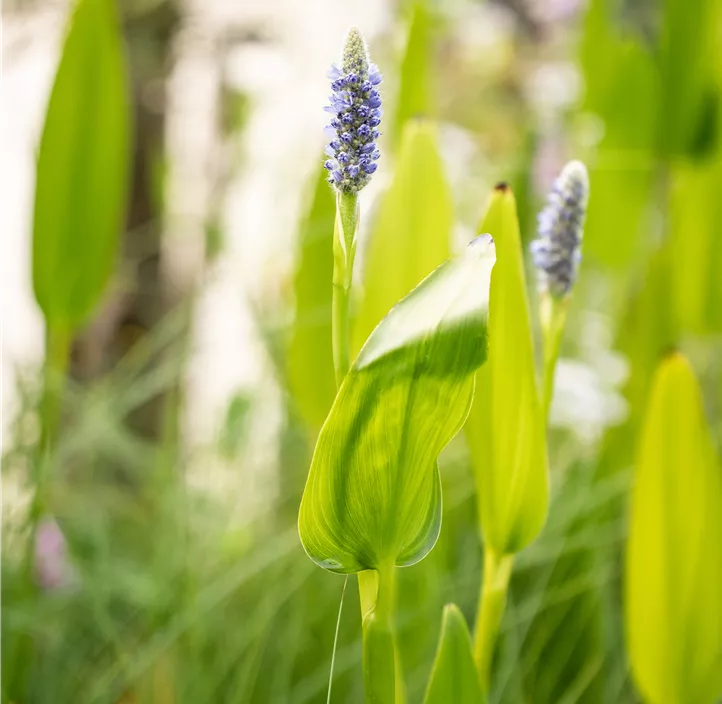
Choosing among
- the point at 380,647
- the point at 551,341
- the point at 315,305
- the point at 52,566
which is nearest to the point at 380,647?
the point at 380,647

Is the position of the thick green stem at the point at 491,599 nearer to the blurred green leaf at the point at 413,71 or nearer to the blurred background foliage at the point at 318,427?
the blurred background foliage at the point at 318,427

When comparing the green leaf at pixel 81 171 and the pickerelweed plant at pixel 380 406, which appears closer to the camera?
the pickerelweed plant at pixel 380 406

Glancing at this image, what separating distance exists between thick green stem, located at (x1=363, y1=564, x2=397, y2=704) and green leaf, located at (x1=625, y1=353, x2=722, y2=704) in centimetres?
16

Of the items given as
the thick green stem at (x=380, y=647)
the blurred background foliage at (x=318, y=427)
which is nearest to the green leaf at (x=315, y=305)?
the blurred background foliage at (x=318, y=427)

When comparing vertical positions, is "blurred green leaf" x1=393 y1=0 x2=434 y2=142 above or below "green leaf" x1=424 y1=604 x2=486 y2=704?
above

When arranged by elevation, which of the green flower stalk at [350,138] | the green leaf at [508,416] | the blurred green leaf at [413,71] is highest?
the blurred green leaf at [413,71]

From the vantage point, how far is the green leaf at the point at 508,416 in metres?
0.24

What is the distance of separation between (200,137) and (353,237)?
0.98 metres

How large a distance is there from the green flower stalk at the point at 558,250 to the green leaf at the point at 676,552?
0.31ft

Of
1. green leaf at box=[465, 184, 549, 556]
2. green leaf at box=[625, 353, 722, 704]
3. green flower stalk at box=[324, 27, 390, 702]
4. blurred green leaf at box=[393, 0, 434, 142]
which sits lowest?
green leaf at box=[625, 353, 722, 704]

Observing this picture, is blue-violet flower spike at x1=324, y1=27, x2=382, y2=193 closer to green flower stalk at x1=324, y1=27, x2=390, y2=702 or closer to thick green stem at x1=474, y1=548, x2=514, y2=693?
green flower stalk at x1=324, y1=27, x2=390, y2=702

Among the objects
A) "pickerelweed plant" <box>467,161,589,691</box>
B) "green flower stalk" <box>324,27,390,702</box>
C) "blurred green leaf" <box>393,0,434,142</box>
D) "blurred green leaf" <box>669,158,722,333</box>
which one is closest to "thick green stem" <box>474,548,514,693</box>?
"pickerelweed plant" <box>467,161,589,691</box>

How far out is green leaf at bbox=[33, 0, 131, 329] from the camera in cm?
41

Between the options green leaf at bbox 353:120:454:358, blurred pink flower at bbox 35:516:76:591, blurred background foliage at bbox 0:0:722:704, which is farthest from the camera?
blurred pink flower at bbox 35:516:76:591
